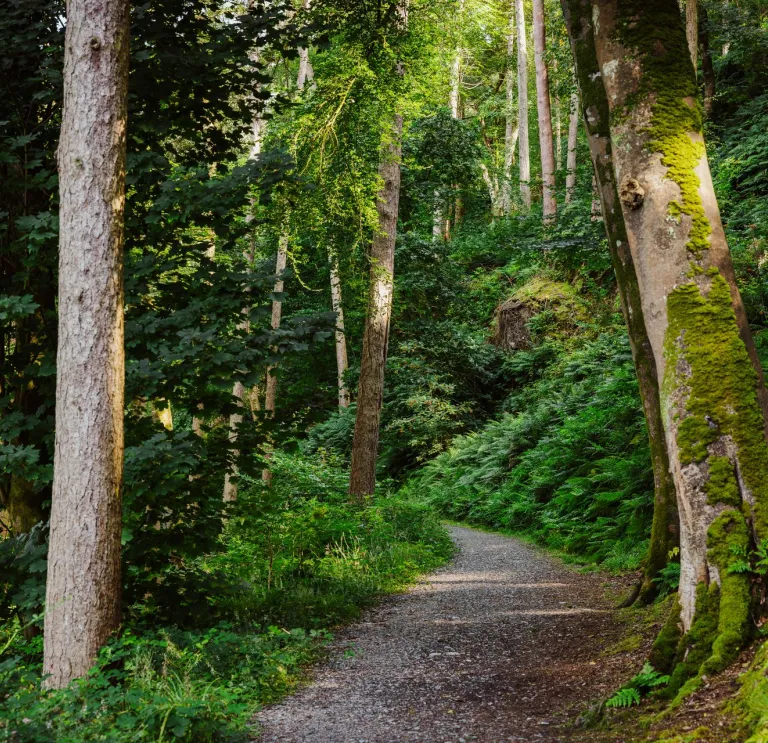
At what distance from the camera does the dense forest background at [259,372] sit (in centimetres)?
512

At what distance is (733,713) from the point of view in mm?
3104

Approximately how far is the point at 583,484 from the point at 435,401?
7.84m

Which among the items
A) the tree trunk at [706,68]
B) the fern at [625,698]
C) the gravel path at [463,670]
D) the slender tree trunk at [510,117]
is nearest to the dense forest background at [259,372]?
the gravel path at [463,670]

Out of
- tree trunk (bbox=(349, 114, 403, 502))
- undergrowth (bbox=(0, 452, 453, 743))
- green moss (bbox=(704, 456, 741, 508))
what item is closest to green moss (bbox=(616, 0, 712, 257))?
green moss (bbox=(704, 456, 741, 508))

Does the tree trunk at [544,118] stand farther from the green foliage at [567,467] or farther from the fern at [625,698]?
the fern at [625,698]

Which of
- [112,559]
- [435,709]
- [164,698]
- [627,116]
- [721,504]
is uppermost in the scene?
[627,116]

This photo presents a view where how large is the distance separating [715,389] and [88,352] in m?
4.06

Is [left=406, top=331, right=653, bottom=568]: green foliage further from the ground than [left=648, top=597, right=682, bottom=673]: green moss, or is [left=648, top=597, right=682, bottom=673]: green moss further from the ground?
[left=406, top=331, right=653, bottom=568]: green foliage

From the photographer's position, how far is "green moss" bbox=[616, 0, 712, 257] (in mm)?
4215

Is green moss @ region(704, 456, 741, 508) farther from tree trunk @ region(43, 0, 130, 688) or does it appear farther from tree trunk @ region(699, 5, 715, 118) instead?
tree trunk @ region(699, 5, 715, 118)

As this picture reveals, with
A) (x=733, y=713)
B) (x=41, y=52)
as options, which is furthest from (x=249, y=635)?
(x=41, y=52)

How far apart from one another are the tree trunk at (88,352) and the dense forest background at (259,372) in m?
0.26

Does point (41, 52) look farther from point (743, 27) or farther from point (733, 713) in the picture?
point (743, 27)

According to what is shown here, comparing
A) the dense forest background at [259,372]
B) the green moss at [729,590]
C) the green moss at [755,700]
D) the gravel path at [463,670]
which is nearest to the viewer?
the green moss at [755,700]
